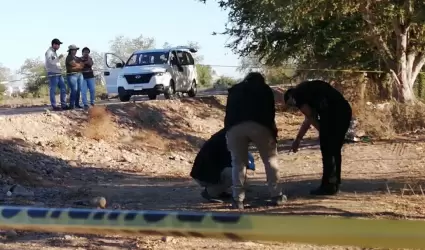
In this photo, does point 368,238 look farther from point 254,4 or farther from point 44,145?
point 254,4

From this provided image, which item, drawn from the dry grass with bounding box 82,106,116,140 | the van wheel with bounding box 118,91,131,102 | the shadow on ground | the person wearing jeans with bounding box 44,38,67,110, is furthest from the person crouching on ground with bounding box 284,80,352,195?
the van wheel with bounding box 118,91,131,102

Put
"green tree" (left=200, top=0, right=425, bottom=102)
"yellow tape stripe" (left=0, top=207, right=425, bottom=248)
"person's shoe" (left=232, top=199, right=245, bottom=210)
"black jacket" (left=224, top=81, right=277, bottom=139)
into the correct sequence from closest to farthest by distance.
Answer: "yellow tape stripe" (left=0, top=207, right=425, bottom=248)
"black jacket" (left=224, top=81, right=277, bottom=139)
"person's shoe" (left=232, top=199, right=245, bottom=210)
"green tree" (left=200, top=0, right=425, bottom=102)

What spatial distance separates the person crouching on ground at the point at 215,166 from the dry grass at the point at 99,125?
28.5ft

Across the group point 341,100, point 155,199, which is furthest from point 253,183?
point 341,100

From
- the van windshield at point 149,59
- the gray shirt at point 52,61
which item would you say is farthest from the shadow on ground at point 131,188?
the van windshield at point 149,59

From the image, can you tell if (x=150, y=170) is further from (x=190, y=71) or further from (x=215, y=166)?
(x=190, y=71)

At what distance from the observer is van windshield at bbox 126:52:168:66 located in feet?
84.4

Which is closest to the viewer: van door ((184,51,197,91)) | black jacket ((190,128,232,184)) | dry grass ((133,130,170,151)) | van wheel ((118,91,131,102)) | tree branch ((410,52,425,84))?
black jacket ((190,128,232,184))

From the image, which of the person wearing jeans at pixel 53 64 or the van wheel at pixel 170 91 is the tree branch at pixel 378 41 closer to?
the van wheel at pixel 170 91

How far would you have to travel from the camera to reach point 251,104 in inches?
332

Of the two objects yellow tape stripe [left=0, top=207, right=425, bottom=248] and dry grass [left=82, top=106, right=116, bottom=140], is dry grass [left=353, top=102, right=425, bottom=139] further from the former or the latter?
yellow tape stripe [left=0, top=207, right=425, bottom=248]

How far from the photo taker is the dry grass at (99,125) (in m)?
18.0

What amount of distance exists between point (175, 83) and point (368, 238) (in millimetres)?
23799

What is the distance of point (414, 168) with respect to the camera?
41.3 ft
